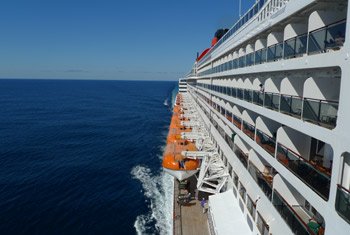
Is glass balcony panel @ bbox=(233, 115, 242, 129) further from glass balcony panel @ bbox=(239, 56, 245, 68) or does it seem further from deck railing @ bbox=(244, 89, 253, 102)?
glass balcony panel @ bbox=(239, 56, 245, 68)

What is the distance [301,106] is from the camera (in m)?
10.4

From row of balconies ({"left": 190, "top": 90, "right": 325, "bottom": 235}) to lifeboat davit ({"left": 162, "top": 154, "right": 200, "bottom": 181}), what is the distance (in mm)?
4422

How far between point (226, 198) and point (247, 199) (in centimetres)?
351

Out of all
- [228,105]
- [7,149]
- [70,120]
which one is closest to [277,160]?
[228,105]

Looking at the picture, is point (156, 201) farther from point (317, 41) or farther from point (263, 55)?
point (317, 41)

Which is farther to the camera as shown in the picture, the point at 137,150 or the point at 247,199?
the point at 137,150

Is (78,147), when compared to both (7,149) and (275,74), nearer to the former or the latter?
→ (7,149)

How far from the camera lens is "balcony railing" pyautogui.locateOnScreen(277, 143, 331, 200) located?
8.66 metres

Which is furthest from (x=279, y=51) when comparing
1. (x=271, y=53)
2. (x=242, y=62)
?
(x=242, y=62)

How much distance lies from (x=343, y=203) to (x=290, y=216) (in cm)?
357

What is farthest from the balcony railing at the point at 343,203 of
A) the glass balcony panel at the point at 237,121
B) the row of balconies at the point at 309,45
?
the glass balcony panel at the point at 237,121

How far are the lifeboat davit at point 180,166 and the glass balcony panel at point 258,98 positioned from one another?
10.1m

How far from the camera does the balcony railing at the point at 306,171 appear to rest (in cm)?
866

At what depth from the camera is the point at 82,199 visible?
2798cm
